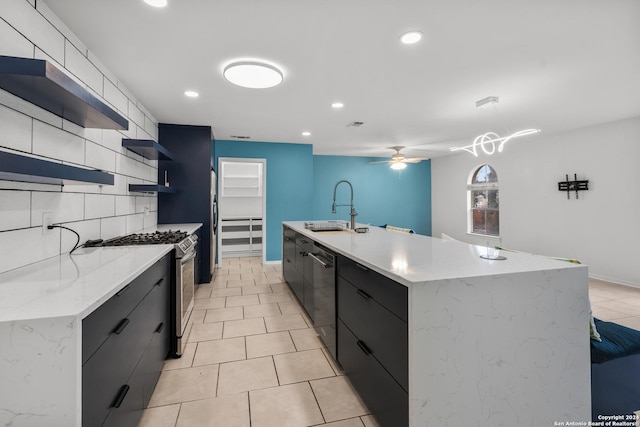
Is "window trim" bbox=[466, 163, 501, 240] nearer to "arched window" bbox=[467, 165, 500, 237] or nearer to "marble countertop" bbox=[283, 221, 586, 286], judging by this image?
"arched window" bbox=[467, 165, 500, 237]

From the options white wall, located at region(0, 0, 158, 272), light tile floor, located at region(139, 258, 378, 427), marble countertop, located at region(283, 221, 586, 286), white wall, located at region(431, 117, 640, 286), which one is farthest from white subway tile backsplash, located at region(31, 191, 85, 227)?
white wall, located at region(431, 117, 640, 286)

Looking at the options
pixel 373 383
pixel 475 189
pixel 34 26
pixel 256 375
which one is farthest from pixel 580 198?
pixel 34 26

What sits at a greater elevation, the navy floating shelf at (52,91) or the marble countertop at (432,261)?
the navy floating shelf at (52,91)

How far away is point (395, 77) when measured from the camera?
284 centimetres

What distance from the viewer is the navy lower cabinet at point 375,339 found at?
1290 mm

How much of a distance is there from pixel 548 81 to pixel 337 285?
301 centimetres

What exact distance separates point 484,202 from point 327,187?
12.9 ft

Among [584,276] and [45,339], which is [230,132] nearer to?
[45,339]

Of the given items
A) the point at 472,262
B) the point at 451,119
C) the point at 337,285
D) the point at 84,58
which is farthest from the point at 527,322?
the point at 451,119

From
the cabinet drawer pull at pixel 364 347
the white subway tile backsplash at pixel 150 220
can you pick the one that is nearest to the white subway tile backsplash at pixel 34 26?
the white subway tile backsplash at pixel 150 220

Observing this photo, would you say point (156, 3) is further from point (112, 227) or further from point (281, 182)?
point (281, 182)

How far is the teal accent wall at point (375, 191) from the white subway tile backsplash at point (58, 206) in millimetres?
5842

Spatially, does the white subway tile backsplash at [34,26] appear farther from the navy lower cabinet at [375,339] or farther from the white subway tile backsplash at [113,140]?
the navy lower cabinet at [375,339]

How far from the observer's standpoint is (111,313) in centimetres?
117
